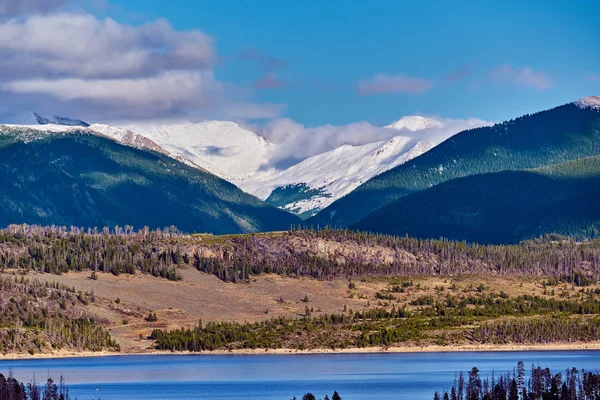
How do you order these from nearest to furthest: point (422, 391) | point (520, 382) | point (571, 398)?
point (571, 398) → point (520, 382) → point (422, 391)

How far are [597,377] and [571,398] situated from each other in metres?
9.55

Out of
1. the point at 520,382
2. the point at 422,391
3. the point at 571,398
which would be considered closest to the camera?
the point at 571,398

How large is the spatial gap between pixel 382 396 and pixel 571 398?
33.0m

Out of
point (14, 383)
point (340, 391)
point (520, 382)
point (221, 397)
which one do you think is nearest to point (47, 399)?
point (14, 383)

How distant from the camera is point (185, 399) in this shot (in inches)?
7549

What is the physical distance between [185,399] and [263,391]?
12.0 m

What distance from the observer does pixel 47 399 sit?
542ft

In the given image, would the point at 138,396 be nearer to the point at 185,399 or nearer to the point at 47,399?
the point at 185,399

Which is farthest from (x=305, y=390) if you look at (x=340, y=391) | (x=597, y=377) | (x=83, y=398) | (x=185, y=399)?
(x=597, y=377)

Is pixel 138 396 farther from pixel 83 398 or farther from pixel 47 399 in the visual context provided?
pixel 47 399

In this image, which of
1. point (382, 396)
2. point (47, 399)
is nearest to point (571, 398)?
point (382, 396)

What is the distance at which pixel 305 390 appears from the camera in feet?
636

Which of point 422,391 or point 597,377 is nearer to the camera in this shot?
point 597,377

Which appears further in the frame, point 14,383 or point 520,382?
point 520,382
